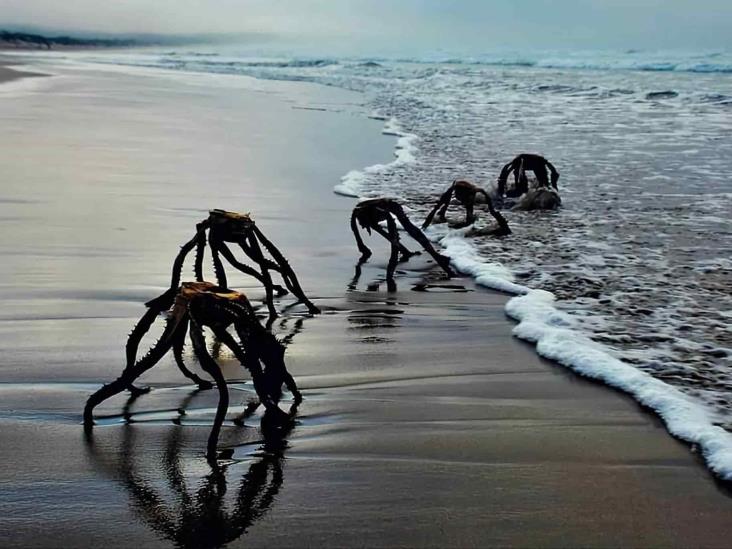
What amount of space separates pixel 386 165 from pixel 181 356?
8822mm

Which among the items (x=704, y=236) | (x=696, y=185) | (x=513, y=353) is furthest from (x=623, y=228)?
(x=513, y=353)

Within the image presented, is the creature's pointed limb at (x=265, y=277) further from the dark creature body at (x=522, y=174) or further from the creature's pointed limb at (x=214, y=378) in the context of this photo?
the dark creature body at (x=522, y=174)

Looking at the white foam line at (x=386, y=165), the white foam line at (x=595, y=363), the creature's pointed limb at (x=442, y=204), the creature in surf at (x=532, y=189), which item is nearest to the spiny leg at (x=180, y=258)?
the white foam line at (x=595, y=363)

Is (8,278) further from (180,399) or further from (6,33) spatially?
(6,33)

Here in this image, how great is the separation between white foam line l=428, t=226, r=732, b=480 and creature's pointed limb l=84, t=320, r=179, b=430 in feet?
6.96

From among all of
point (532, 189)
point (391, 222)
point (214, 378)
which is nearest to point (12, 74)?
point (532, 189)

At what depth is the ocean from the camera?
4.39 m

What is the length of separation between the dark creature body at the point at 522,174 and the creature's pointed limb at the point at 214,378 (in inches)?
277

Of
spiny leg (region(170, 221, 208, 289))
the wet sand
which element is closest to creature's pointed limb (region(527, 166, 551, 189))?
spiny leg (region(170, 221, 208, 289))

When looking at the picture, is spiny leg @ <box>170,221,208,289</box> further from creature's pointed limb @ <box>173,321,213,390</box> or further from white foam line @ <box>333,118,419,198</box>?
white foam line @ <box>333,118,419,198</box>

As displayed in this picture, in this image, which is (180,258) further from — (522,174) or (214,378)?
(522,174)

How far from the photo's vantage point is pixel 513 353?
4723mm

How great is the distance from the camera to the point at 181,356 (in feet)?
12.1

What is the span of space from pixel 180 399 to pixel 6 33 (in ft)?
292
